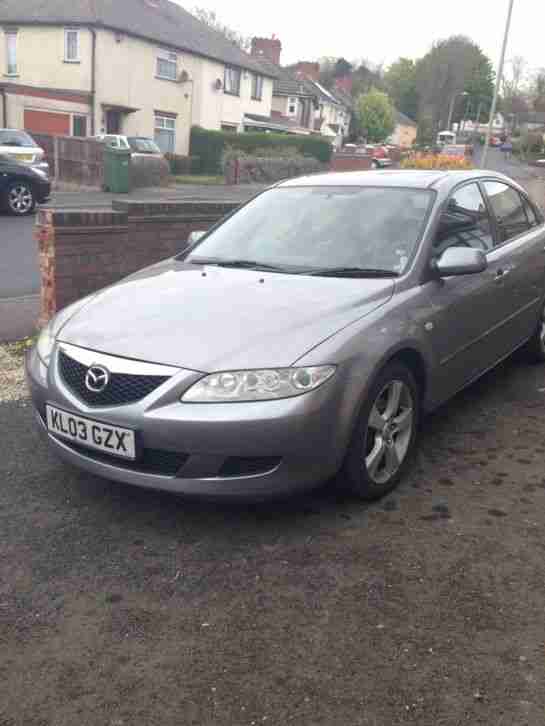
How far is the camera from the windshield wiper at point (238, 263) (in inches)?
161

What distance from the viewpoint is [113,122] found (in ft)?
111

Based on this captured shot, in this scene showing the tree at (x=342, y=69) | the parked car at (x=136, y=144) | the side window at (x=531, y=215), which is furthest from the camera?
the tree at (x=342, y=69)

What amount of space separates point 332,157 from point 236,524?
4223 centimetres

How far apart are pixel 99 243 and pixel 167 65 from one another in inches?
1281

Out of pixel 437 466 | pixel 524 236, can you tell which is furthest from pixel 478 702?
pixel 524 236

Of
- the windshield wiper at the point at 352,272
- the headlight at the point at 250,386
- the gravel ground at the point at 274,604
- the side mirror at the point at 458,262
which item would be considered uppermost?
A: the side mirror at the point at 458,262

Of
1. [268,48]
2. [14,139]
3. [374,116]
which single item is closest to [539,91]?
[374,116]

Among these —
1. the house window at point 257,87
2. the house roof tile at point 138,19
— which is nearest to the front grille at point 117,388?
the house roof tile at point 138,19

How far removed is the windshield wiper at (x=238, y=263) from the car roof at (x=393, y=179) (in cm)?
88

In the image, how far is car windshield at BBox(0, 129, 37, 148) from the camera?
698 inches

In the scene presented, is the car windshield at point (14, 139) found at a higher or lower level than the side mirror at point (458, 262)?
lower

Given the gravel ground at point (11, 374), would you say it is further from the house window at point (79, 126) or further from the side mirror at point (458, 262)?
the house window at point (79, 126)

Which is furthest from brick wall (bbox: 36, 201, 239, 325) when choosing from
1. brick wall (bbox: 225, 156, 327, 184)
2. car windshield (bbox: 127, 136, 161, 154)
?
brick wall (bbox: 225, 156, 327, 184)

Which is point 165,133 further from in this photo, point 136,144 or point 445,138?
point 445,138
